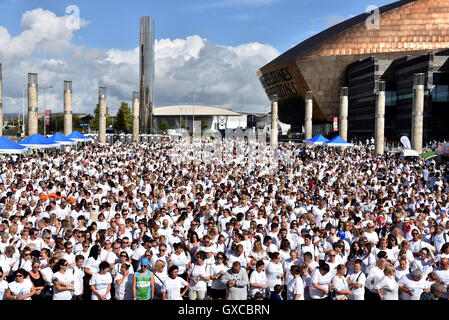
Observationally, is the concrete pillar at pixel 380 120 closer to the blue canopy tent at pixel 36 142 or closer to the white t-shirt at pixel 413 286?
the blue canopy tent at pixel 36 142

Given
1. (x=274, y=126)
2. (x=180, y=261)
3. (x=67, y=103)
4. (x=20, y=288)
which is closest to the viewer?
(x=20, y=288)

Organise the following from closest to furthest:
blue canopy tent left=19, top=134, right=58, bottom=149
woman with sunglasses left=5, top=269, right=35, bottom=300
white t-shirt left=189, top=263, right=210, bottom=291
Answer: woman with sunglasses left=5, top=269, right=35, bottom=300 → white t-shirt left=189, top=263, right=210, bottom=291 → blue canopy tent left=19, top=134, right=58, bottom=149

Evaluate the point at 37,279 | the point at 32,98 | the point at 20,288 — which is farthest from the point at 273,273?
the point at 32,98

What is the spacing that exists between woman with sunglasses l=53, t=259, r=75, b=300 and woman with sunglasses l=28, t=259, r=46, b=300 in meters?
0.27

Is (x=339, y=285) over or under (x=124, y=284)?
over

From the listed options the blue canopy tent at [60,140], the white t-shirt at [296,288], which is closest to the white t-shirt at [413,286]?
the white t-shirt at [296,288]

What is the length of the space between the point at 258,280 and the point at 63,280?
→ 3160 millimetres

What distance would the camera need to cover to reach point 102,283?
7.88m

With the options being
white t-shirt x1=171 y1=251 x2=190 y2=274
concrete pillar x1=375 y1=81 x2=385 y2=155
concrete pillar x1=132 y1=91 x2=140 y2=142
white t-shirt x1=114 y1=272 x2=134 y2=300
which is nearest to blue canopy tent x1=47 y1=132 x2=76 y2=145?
concrete pillar x1=375 y1=81 x2=385 y2=155

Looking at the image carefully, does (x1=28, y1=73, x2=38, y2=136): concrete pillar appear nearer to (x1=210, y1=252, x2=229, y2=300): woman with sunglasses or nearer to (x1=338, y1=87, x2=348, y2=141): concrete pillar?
(x1=338, y1=87, x2=348, y2=141): concrete pillar

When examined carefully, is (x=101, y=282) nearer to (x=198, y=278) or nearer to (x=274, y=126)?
(x=198, y=278)

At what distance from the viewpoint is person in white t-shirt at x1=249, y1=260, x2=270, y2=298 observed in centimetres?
802

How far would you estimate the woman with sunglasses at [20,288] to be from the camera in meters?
7.38
